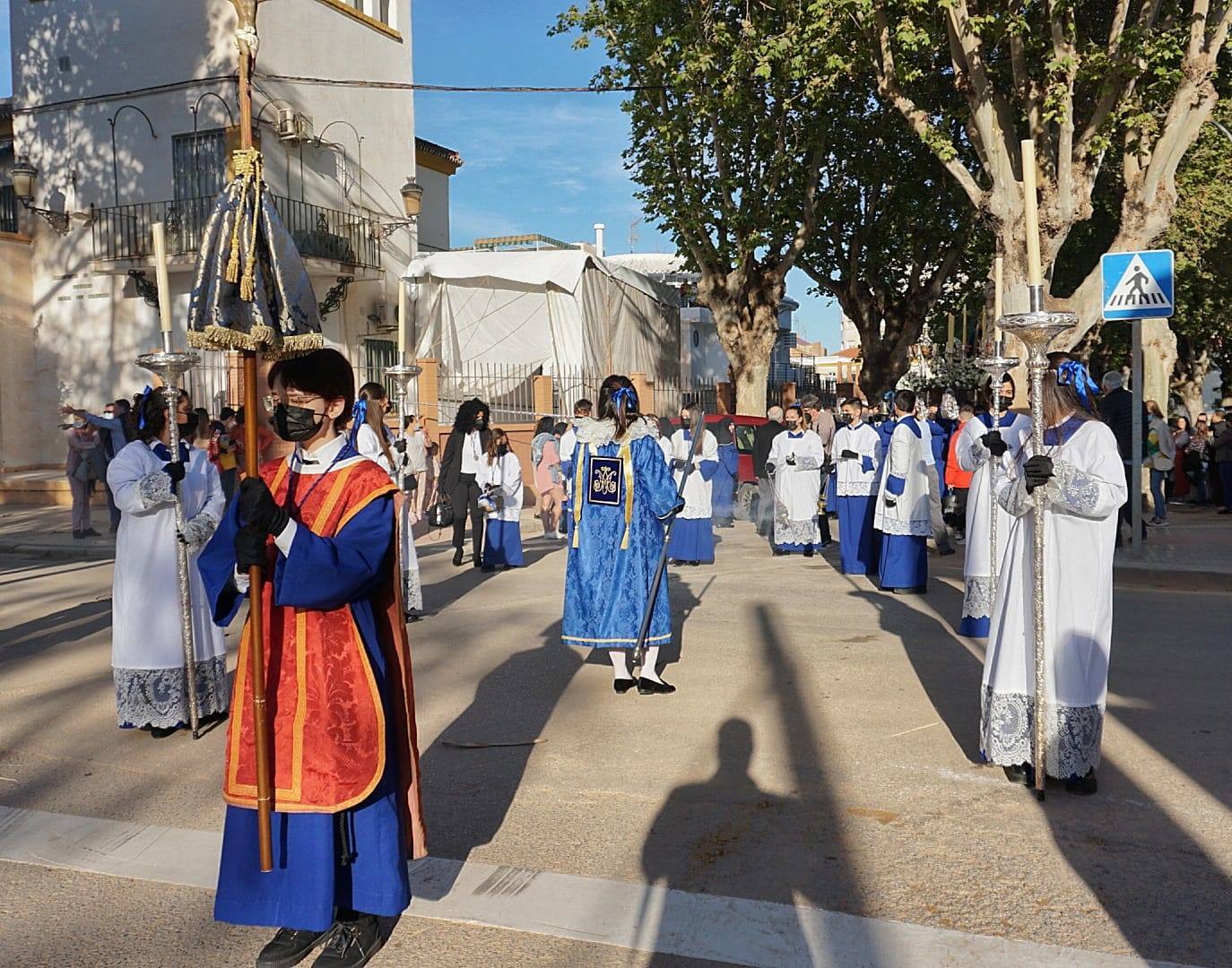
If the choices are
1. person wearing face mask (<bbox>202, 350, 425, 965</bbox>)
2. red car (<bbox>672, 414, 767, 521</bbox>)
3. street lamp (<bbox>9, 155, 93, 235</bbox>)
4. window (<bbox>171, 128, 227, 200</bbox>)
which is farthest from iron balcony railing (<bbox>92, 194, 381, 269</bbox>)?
person wearing face mask (<bbox>202, 350, 425, 965</bbox>)

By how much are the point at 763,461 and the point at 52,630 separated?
1131 centimetres

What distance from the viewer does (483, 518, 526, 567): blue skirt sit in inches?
501

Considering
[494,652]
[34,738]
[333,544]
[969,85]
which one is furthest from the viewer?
[969,85]

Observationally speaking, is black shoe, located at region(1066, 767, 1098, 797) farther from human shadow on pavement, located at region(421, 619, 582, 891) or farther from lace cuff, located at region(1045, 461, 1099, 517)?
human shadow on pavement, located at region(421, 619, 582, 891)

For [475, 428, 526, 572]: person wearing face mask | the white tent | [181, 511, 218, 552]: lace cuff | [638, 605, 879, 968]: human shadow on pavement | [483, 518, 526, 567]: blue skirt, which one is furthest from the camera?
the white tent

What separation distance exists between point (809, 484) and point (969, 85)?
20.0 ft

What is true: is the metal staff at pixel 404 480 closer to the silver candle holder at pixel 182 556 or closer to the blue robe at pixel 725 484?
the silver candle holder at pixel 182 556

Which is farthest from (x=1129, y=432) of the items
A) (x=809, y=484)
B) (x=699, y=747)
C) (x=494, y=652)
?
(x=699, y=747)

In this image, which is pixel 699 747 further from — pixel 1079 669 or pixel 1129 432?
pixel 1129 432

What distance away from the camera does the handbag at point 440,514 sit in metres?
16.7

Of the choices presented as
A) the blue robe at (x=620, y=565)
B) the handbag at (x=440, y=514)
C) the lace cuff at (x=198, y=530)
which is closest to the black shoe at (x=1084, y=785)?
the blue robe at (x=620, y=565)

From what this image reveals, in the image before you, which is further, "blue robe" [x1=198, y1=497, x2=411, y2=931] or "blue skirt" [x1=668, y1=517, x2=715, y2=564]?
"blue skirt" [x1=668, y1=517, x2=715, y2=564]

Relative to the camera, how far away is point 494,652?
26.9 feet

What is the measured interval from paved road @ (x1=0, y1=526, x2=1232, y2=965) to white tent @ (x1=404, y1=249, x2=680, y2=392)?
534 inches
